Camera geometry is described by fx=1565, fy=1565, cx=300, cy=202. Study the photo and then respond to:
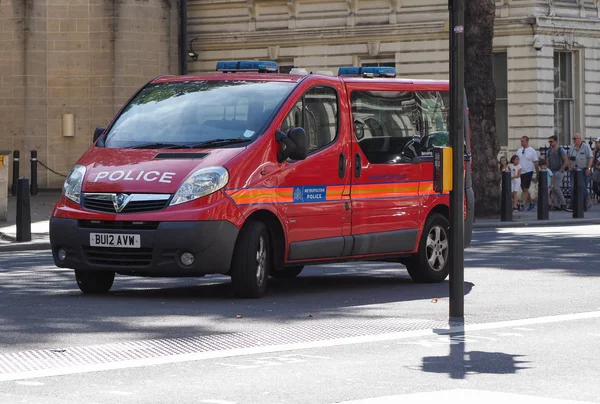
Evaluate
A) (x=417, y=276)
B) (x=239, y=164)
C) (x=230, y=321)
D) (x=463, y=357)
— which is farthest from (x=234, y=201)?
(x=463, y=357)

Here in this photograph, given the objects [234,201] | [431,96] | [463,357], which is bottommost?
[463,357]

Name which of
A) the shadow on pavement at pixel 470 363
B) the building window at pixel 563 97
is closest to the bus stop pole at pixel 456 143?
the shadow on pavement at pixel 470 363

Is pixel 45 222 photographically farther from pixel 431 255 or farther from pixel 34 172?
pixel 431 255

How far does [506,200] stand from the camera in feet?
93.8

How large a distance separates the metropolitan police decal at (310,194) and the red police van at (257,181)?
1 cm

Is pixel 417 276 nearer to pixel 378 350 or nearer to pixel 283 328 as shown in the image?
pixel 283 328

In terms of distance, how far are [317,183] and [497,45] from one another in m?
25.1

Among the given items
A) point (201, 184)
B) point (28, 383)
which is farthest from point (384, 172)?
point (28, 383)

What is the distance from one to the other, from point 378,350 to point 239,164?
3.62m

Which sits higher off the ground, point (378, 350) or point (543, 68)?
point (543, 68)

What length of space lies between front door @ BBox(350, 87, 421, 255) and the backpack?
18255 mm

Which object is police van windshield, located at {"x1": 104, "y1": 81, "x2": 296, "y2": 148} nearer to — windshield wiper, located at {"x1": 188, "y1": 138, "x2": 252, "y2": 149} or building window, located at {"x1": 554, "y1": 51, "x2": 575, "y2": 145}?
windshield wiper, located at {"x1": 188, "y1": 138, "x2": 252, "y2": 149}

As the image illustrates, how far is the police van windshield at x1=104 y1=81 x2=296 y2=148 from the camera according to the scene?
13430 mm

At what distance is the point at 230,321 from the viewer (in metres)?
11.4
